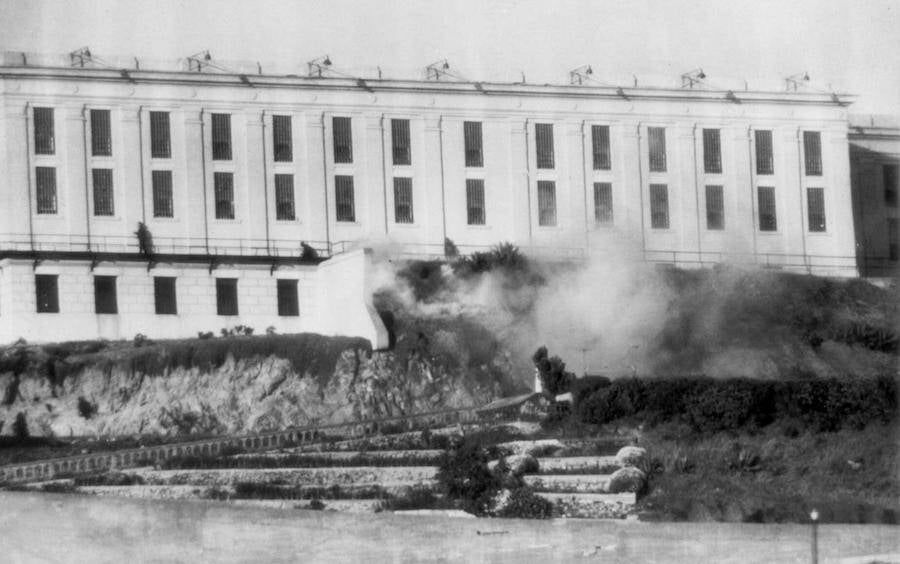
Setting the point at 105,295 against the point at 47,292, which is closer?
the point at 47,292

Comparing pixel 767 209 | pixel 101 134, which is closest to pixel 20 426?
pixel 101 134

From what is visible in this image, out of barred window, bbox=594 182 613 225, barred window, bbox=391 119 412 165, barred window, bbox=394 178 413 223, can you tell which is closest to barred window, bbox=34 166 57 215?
barred window, bbox=394 178 413 223

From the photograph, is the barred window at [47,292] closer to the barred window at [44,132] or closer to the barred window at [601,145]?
the barred window at [44,132]

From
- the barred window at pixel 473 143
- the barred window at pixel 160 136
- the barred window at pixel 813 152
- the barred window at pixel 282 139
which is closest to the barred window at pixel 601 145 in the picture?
the barred window at pixel 473 143

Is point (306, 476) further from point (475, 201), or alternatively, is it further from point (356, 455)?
point (475, 201)

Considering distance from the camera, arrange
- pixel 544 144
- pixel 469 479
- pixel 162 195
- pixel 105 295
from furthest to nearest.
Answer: pixel 544 144 < pixel 162 195 < pixel 105 295 < pixel 469 479

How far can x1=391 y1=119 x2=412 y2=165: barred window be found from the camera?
82312 mm

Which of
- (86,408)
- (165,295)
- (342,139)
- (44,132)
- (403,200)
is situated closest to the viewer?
(86,408)

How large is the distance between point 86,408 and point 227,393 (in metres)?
4.44

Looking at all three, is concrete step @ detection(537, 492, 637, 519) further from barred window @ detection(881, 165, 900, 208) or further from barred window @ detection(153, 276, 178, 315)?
barred window @ detection(881, 165, 900, 208)

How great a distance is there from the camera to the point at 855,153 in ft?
303

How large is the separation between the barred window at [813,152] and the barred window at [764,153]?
147cm

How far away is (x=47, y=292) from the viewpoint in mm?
73312

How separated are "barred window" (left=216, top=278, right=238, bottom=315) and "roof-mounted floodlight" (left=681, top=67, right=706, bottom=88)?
2143 centimetres
